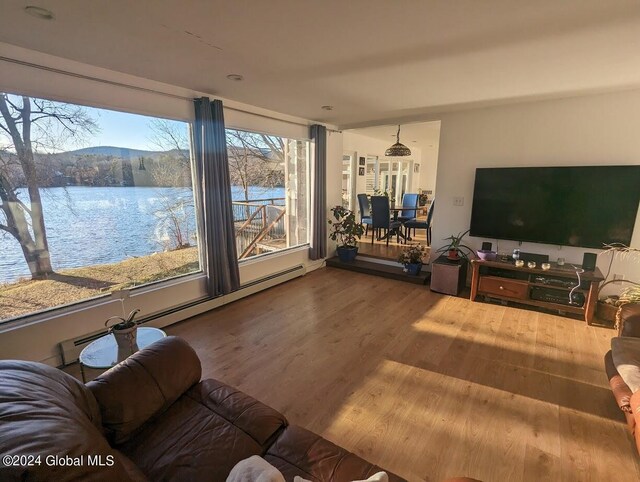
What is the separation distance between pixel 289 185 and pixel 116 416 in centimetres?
404

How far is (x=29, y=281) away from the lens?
238 cm

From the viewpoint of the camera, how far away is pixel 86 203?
2.66 m

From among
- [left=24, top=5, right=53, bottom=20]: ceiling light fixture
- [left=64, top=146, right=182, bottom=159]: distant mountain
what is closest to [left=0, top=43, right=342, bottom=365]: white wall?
[left=64, top=146, right=182, bottom=159]: distant mountain

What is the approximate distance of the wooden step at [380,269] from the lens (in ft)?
14.7

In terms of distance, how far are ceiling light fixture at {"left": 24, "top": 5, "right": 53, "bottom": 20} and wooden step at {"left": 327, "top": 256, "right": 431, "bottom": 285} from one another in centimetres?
429

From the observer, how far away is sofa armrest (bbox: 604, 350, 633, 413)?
1.66 m

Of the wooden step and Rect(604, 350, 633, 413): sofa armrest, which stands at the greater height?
Rect(604, 350, 633, 413): sofa armrest

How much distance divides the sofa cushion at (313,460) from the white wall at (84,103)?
1.75 meters

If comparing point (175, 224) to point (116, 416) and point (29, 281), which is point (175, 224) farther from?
point (116, 416)

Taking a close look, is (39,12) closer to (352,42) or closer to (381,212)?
(352,42)

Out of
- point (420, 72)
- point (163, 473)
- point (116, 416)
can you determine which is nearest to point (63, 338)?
point (116, 416)

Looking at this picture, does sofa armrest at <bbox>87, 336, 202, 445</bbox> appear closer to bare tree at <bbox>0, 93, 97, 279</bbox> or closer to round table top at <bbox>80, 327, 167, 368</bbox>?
round table top at <bbox>80, 327, 167, 368</bbox>

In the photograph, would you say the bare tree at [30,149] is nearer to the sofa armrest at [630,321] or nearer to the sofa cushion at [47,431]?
the sofa cushion at [47,431]

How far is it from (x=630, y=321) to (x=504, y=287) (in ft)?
4.64
